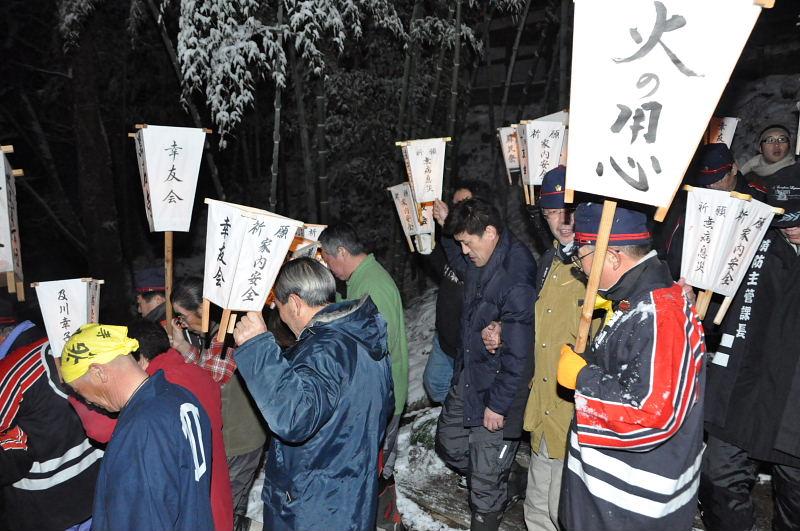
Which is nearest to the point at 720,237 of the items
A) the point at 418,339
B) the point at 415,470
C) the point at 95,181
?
the point at 415,470

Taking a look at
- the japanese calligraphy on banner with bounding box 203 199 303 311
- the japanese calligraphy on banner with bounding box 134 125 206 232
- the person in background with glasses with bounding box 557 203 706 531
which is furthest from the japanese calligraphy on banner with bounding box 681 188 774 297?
the japanese calligraphy on banner with bounding box 134 125 206 232

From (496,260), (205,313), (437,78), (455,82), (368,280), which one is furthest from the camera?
(437,78)

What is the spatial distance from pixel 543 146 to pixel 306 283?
3.57 meters

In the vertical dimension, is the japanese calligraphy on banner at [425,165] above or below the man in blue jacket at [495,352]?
above

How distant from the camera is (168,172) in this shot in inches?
150

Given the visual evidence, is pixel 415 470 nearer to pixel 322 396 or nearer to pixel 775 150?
pixel 322 396

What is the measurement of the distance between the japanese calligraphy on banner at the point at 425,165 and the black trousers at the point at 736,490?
9.33 ft

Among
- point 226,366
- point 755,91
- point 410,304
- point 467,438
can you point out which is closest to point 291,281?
point 226,366

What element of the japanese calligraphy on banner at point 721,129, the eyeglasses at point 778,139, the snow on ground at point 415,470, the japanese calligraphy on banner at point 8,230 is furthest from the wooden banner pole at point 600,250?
the eyeglasses at point 778,139

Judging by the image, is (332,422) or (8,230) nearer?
(332,422)

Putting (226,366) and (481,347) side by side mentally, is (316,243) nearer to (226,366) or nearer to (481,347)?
(226,366)

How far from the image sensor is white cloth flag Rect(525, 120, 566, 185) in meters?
5.43

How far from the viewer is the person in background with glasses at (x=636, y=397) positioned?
2164mm

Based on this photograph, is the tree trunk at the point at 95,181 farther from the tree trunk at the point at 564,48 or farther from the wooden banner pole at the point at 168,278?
the tree trunk at the point at 564,48
